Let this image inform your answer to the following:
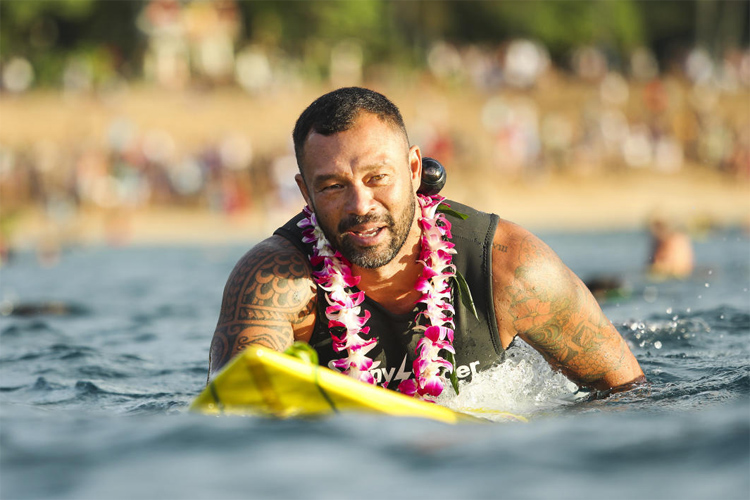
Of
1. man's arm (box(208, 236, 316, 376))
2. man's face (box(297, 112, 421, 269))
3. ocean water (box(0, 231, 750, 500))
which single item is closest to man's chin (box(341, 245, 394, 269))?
man's face (box(297, 112, 421, 269))

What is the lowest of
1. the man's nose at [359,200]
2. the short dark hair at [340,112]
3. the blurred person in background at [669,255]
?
the blurred person in background at [669,255]

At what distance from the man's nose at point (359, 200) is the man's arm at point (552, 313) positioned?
0.70m

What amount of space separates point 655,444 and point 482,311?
1347 millimetres

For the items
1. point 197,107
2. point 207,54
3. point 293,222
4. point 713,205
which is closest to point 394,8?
point 207,54

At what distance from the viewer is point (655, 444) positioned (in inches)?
127

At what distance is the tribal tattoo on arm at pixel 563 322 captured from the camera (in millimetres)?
4355

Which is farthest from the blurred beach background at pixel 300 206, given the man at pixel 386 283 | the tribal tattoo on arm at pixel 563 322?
the man at pixel 386 283

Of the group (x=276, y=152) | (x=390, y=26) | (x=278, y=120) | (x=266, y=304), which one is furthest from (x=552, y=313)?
(x=390, y=26)

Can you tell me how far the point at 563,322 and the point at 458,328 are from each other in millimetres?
480

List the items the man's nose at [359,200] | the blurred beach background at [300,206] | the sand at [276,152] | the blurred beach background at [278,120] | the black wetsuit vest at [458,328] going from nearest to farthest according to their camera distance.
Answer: the blurred beach background at [300,206] → the man's nose at [359,200] → the black wetsuit vest at [458,328] → the blurred beach background at [278,120] → the sand at [276,152]

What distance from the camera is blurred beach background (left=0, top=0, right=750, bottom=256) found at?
22125 millimetres

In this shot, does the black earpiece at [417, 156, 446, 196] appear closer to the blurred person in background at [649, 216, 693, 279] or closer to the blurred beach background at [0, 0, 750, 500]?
the blurred beach background at [0, 0, 750, 500]

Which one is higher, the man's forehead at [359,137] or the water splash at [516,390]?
the man's forehead at [359,137]

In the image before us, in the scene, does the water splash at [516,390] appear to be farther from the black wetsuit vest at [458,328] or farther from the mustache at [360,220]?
the mustache at [360,220]
